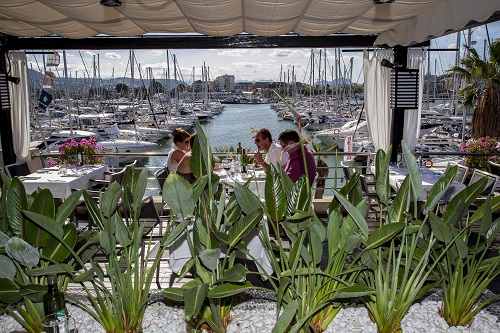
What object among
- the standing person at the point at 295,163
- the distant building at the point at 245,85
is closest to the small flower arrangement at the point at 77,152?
the standing person at the point at 295,163

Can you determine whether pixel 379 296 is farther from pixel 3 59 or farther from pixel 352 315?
pixel 3 59

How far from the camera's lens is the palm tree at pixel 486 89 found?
15109 mm

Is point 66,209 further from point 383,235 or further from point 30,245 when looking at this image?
point 383,235

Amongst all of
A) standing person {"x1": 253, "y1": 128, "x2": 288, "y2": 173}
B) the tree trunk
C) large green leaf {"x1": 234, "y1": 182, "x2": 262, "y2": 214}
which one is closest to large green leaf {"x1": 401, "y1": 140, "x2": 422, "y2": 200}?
large green leaf {"x1": 234, "y1": 182, "x2": 262, "y2": 214}

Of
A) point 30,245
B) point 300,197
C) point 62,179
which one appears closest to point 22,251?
point 30,245

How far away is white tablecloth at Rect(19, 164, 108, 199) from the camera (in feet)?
17.4

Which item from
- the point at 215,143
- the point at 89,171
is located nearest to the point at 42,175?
the point at 89,171

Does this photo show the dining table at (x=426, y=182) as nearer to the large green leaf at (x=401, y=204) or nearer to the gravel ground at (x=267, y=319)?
the gravel ground at (x=267, y=319)

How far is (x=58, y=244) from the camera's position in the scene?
7.11 ft

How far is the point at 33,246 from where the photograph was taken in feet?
6.93

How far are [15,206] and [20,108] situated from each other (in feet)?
18.1

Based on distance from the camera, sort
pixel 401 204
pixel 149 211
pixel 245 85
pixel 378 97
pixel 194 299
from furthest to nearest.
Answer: pixel 245 85 → pixel 378 97 → pixel 149 211 → pixel 401 204 → pixel 194 299

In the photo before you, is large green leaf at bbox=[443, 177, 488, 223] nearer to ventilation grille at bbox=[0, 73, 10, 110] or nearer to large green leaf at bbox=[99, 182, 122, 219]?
large green leaf at bbox=[99, 182, 122, 219]

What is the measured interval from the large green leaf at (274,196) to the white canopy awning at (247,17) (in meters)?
2.27
